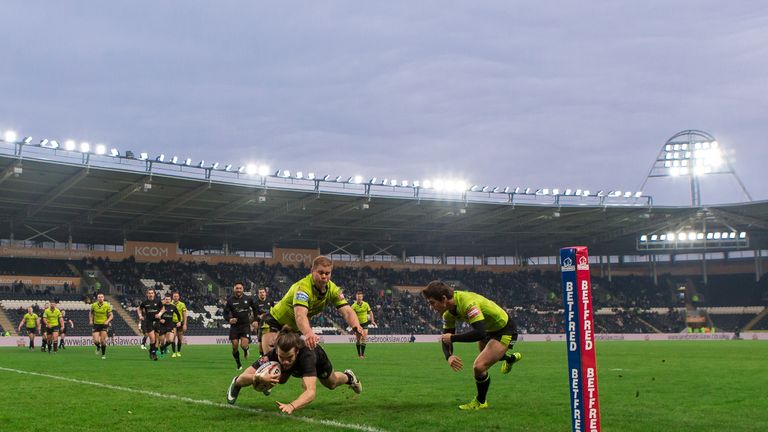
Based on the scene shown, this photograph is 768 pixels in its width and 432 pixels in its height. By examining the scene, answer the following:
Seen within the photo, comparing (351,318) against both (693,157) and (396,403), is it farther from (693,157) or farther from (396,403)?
(693,157)

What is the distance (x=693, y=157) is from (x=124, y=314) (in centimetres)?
5598

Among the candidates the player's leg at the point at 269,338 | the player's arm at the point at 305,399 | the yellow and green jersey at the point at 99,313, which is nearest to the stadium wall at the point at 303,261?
the yellow and green jersey at the point at 99,313

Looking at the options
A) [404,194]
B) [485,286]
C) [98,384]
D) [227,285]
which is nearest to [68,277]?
[227,285]

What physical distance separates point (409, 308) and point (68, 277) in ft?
88.4

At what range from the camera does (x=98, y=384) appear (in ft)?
46.0

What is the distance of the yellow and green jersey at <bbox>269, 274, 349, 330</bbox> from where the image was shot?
10047 mm

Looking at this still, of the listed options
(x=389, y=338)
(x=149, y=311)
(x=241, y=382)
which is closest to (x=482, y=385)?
(x=241, y=382)

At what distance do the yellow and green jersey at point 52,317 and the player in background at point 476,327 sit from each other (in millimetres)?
24321

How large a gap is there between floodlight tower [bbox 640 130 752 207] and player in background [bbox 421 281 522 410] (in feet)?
231

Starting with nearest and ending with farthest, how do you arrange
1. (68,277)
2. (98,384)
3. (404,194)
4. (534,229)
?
(98,384) < (68,277) < (404,194) < (534,229)

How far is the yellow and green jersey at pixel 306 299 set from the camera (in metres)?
10.0

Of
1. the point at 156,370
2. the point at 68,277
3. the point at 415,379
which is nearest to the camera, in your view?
the point at 415,379

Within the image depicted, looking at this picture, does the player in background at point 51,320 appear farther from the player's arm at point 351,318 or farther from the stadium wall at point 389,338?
the player's arm at point 351,318

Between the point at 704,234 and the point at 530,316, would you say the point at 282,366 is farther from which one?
the point at 704,234
